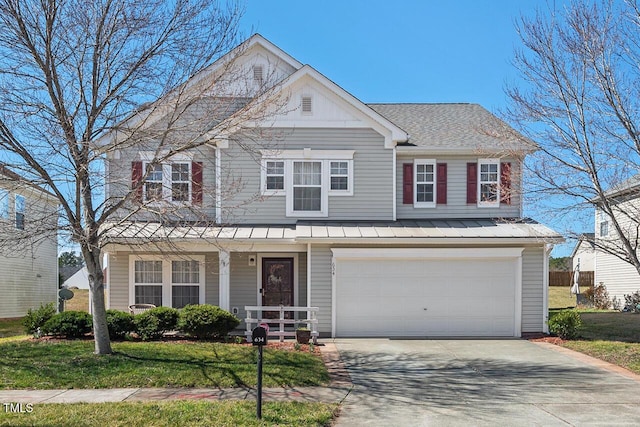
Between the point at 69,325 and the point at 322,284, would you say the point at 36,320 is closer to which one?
the point at 69,325

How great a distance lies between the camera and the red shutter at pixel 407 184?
18672 mm

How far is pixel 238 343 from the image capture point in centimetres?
1468

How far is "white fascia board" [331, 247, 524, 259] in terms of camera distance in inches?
652

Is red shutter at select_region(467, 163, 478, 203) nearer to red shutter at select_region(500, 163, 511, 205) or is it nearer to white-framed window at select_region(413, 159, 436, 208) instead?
red shutter at select_region(500, 163, 511, 205)

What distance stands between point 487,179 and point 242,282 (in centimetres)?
840

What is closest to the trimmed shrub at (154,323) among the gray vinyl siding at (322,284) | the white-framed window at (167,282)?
the white-framed window at (167,282)

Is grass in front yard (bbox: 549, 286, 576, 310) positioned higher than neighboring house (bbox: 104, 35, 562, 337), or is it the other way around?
neighboring house (bbox: 104, 35, 562, 337)

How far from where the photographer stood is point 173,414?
816 centimetres

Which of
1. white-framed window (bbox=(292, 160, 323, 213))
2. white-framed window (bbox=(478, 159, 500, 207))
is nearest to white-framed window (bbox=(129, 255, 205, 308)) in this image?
white-framed window (bbox=(292, 160, 323, 213))

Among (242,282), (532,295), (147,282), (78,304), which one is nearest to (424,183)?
(532,295)

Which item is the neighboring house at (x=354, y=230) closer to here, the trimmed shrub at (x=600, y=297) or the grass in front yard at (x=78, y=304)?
the trimmed shrub at (x=600, y=297)

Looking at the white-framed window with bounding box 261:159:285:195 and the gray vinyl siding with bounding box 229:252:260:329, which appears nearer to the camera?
the white-framed window with bounding box 261:159:285:195

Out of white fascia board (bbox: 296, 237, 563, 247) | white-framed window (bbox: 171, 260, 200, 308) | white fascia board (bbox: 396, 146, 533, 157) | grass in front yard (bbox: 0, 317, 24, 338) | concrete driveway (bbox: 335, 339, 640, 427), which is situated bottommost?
grass in front yard (bbox: 0, 317, 24, 338)

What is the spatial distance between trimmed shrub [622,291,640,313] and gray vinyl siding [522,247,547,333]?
385 inches
